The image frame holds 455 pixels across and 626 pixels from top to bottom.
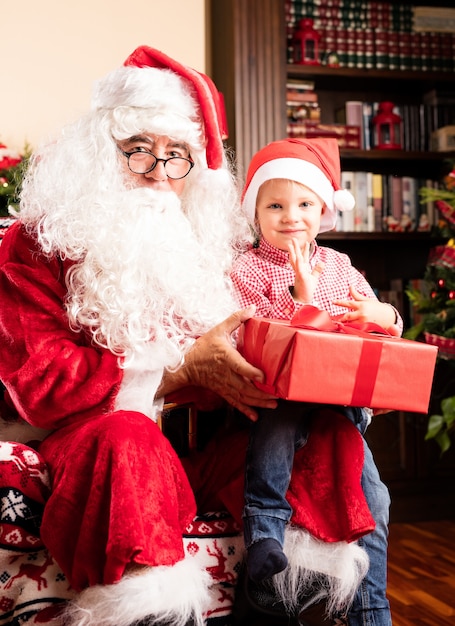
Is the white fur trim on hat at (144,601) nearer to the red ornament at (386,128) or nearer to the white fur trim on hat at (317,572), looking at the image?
the white fur trim on hat at (317,572)

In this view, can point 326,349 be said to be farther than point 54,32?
No

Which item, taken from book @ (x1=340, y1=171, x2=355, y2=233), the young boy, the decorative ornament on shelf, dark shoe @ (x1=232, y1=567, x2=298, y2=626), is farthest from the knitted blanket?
book @ (x1=340, y1=171, x2=355, y2=233)

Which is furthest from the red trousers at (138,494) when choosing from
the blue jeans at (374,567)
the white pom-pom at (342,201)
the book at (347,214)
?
the book at (347,214)

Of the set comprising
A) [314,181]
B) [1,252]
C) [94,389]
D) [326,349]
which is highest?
[314,181]

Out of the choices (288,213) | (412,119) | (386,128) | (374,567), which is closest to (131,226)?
(288,213)

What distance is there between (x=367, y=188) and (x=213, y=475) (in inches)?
89.1

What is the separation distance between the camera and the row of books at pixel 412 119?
3574 mm

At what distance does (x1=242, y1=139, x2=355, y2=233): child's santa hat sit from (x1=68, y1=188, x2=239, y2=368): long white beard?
238mm

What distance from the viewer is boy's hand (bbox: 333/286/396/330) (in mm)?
1596

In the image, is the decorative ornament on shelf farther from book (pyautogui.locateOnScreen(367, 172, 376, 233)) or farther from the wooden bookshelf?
book (pyautogui.locateOnScreen(367, 172, 376, 233))

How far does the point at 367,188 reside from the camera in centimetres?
355

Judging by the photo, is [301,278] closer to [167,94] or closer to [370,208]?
[167,94]

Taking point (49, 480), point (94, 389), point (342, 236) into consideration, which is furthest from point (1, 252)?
point (342, 236)

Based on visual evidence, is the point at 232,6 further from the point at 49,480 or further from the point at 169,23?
the point at 49,480
